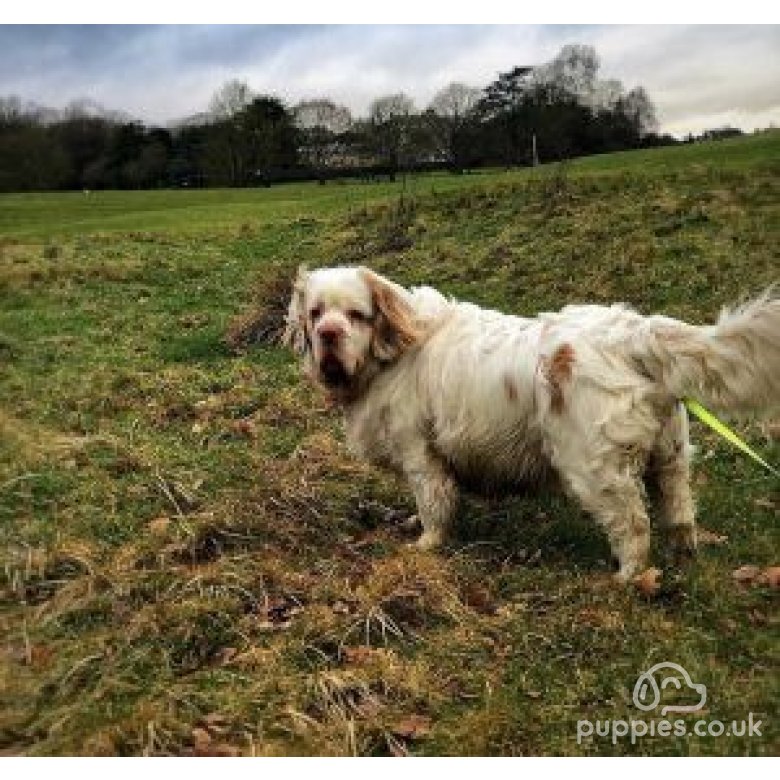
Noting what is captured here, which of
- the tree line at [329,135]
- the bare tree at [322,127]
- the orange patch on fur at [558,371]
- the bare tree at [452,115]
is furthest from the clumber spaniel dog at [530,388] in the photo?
the bare tree at [322,127]

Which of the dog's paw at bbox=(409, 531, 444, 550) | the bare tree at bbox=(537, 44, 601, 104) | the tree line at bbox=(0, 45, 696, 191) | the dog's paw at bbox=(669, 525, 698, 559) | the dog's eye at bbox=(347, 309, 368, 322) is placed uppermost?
the bare tree at bbox=(537, 44, 601, 104)

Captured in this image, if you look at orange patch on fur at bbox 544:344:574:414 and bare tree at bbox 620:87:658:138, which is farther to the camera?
bare tree at bbox 620:87:658:138

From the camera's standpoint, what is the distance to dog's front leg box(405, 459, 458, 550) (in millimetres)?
7703

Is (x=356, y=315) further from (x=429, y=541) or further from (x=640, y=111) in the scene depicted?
(x=640, y=111)

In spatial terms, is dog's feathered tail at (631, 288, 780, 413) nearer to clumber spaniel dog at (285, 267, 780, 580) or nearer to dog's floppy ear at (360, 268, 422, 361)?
clumber spaniel dog at (285, 267, 780, 580)

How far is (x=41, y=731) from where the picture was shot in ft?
17.0

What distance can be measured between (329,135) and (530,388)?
1226 centimetres

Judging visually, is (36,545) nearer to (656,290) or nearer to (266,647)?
(266,647)

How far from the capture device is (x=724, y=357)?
6172 mm

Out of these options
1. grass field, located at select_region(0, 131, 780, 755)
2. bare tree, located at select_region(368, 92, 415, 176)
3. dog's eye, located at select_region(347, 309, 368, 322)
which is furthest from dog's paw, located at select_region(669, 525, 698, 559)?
bare tree, located at select_region(368, 92, 415, 176)

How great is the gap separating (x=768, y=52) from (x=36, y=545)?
5.85 metres

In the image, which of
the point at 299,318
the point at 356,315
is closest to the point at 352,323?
the point at 356,315

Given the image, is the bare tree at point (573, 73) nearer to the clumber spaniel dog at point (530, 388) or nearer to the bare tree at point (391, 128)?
the bare tree at point (391, 128)

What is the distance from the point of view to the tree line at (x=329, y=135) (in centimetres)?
965
